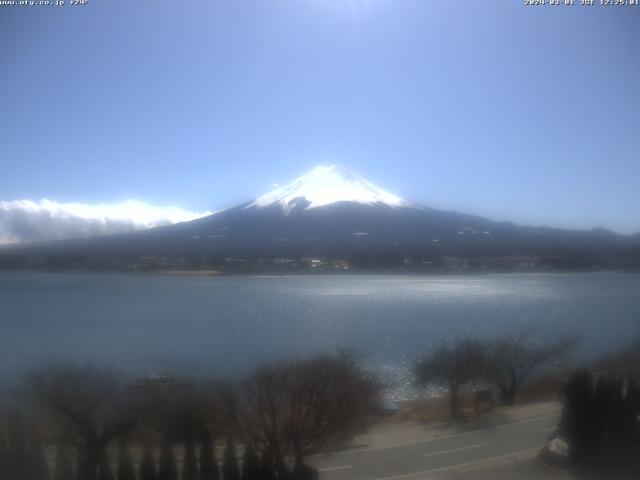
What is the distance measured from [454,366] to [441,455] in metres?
0.91

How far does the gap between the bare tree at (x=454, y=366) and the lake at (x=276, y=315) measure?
0.47 feet

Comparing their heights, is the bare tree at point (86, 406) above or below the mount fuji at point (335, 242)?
below

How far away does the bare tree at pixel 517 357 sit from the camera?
414 cm

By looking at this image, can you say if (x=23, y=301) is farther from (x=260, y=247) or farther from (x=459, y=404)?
(x=459, y=404)

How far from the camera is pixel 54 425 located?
3.04 m

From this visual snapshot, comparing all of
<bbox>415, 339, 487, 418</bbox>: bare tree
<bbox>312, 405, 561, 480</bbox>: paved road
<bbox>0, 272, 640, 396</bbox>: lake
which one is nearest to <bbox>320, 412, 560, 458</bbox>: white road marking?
<bbox>312, 405, 561, 480</bbox>: paved road

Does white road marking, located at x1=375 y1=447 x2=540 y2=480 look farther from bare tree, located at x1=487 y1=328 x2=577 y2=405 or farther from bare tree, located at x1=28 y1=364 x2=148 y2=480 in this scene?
bare tree, located at x1=28 y1=364 x2=148 y2=480

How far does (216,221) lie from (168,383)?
4.75 meters

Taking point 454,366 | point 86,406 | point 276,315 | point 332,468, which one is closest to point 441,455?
point 332,468

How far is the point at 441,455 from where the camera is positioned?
3.26m

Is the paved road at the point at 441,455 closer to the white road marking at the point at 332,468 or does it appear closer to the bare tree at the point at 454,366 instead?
the white road marking at the point at 332,468

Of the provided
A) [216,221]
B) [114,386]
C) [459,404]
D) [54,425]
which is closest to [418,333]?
[459,404]

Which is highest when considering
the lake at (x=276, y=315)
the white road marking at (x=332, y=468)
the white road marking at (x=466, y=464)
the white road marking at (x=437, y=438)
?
the lake at (x=276, y=315)

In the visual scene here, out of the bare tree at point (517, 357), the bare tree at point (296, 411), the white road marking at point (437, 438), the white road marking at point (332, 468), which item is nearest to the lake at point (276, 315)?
the bare tree at point (517, 357)
